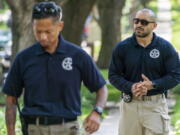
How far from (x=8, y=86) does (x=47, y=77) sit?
0.33 meters

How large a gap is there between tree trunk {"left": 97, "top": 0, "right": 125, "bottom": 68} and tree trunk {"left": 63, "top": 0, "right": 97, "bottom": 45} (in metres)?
5.26

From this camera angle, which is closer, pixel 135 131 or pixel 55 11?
pixel 55 11

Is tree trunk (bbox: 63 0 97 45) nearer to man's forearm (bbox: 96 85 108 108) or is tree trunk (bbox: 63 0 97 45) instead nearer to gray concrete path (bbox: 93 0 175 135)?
gray concrete path (bbox: 93 0 175 135)

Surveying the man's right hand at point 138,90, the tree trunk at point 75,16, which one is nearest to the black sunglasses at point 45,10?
the man's right hand at point 138,90

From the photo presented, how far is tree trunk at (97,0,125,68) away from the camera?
966 inches

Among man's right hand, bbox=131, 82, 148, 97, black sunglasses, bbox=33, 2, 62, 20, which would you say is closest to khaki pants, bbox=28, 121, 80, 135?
black sunglasses, bbox=33, 2, 62, 20

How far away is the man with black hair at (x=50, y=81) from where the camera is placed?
504 cm

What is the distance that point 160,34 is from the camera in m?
44.5

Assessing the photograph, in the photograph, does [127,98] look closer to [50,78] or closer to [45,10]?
[50,78]

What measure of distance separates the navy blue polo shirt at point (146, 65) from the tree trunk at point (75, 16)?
1180 centimetres

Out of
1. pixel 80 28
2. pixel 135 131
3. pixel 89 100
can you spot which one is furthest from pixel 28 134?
pixel 80 28

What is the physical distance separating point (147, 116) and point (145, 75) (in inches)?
16.3

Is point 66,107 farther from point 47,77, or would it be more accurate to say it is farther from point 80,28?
point 80,28

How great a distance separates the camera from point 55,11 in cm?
505
